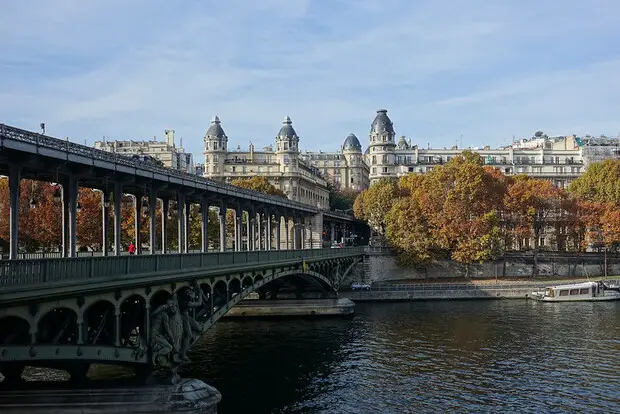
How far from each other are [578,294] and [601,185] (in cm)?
3967

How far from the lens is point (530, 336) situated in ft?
191

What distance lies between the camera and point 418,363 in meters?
47.9

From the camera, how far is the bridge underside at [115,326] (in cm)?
2280

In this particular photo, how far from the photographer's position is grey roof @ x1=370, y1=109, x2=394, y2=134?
18388cm

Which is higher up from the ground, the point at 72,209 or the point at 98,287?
the point at 72,209

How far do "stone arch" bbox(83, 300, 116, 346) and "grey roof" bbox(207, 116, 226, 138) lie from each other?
13642 centimetres

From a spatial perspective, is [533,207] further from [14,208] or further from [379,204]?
[14,208]

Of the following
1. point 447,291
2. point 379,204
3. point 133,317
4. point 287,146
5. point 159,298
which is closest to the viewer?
point 133,317

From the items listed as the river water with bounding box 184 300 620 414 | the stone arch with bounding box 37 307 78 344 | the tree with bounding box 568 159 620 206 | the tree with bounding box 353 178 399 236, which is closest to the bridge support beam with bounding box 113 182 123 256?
the stone arch with bounding box 37 307 78 344

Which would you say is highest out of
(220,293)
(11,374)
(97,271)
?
(97,271)

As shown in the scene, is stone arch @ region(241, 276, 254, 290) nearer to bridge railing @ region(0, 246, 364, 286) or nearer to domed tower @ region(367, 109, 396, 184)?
bridge railing @ region(0, 246, 364, 286)

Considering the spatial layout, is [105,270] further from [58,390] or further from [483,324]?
[483,324]

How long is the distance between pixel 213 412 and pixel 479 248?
228 ft

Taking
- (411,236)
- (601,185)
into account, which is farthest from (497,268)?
(601,185)
